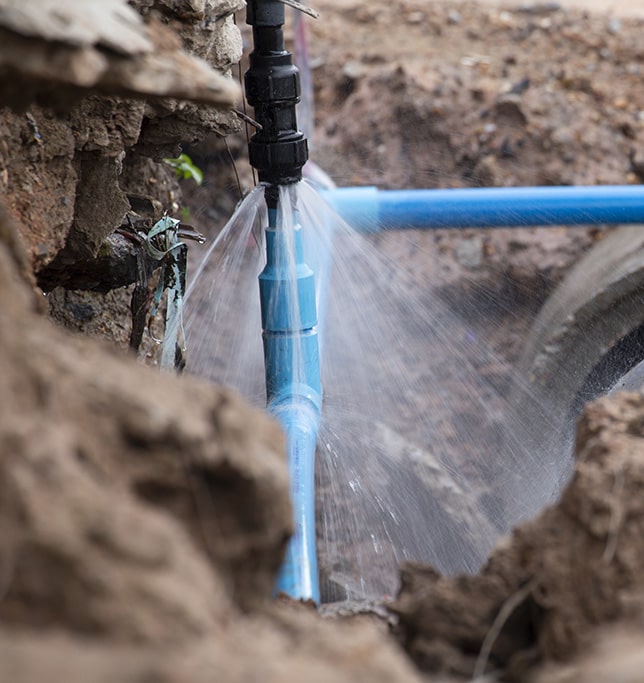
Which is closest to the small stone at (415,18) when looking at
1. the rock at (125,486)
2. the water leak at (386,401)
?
the water leak at (386,401)

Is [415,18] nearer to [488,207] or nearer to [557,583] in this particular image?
[488,207]

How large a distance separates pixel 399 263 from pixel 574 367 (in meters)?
0.90

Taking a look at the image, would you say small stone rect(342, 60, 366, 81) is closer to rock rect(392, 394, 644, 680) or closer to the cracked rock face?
the cracked rock face

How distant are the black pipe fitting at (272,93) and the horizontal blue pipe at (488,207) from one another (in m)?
0.63

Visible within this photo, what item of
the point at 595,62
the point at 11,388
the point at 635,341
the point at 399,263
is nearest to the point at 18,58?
the point at 11,388

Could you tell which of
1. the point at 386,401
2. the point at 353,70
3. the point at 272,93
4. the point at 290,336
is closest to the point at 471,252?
the point at 386,401

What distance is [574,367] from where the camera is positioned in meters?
2.61

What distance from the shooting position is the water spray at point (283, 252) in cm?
180

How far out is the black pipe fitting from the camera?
5.89ft

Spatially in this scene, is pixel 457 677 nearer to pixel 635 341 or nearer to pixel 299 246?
pixel 299 246

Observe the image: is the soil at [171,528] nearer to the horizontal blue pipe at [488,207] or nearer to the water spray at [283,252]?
the water spray at [283,252]

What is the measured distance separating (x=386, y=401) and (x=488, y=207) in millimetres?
747

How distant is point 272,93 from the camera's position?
1801 millimetres

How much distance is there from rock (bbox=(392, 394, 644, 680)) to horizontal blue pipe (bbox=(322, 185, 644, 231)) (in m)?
1.60
